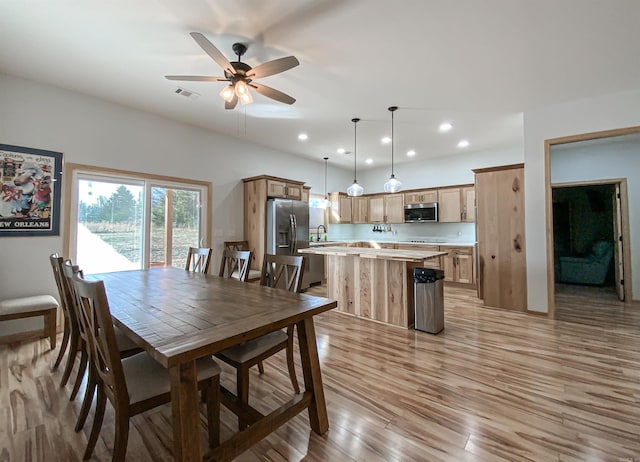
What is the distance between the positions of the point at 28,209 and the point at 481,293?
617 centimetres

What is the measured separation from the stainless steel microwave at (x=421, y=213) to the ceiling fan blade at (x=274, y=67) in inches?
193

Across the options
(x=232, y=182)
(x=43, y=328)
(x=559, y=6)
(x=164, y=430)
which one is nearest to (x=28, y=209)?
(x=43, y=328)

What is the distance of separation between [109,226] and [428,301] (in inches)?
167

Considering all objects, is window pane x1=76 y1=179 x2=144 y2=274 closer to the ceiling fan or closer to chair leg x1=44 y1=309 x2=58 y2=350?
chair leg x1=44 y1=309 x2=58 y2=350

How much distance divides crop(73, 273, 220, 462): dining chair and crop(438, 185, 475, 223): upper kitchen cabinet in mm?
5789

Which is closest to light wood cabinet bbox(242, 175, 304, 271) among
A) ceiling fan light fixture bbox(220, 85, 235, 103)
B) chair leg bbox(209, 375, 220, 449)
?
ceiling fan light fixture bbox(220, 85, 235, 103)

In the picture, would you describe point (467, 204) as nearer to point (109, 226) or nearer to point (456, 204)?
point (456, 204)

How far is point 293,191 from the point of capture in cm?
528

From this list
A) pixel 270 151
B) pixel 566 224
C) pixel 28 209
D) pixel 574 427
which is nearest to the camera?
pixel 574 427

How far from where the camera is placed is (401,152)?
235 inches

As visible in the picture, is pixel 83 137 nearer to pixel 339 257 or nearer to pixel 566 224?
pixel 339 257

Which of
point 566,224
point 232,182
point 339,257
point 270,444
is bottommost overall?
point 270,444

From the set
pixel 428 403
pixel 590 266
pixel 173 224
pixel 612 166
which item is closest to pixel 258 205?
pixel 173 224

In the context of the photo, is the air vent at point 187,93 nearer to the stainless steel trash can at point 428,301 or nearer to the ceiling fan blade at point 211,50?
the ceiling fan blade at point 211,50
